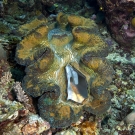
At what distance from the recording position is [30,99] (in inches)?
103

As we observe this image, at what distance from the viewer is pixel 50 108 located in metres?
2.47

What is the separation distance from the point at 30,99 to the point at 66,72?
562mm

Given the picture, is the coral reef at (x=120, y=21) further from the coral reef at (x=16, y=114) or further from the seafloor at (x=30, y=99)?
the coral reef at (x=16, y=114)

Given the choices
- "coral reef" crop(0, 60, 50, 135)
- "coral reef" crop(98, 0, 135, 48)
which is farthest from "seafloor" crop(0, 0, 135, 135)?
"coral reef" crop(98, 0, 135, 48)

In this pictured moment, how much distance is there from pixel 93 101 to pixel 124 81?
52.8 inches

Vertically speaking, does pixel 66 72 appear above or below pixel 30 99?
above

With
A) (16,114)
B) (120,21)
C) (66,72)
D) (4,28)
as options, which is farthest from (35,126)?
(120,21)

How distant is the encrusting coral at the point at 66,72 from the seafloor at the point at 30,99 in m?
0.19

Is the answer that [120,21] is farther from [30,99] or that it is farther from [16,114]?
[16,114]

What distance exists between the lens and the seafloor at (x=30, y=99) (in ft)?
7.43

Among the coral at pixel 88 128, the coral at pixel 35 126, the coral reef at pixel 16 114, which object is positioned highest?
the coral reef at pixel 16 114

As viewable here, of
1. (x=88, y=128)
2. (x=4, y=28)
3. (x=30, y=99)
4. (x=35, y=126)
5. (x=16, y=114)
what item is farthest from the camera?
(x=4, y=28)

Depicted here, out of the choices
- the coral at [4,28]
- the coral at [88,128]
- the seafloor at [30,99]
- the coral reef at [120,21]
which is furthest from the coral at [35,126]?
the coral reef at [120,21]

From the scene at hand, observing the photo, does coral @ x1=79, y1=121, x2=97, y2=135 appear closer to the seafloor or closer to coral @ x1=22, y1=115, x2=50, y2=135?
the seafloor
